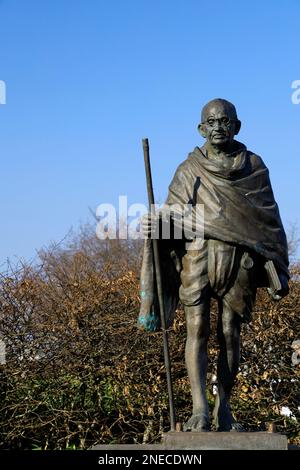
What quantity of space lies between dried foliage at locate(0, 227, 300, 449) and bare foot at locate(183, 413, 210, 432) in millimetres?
4242

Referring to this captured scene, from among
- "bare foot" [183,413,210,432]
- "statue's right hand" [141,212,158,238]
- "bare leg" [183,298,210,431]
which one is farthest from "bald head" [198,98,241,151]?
"bare foot" [183,413,210,432]

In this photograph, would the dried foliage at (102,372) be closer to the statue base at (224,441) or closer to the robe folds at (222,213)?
the robe folds at (222,213)

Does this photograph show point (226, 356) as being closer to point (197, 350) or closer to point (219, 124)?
point (197, 350)

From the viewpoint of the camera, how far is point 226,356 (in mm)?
6254

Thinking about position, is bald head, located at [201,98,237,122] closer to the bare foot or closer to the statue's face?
the statue's face

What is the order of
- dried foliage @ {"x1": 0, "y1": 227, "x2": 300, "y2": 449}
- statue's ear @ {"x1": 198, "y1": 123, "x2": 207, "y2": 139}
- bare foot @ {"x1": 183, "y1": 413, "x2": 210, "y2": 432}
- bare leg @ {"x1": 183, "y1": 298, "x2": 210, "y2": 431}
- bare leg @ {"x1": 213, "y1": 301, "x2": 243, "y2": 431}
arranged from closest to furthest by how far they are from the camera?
bare foot @ {"x1": 183, "y1": 413, "x2": 210, "y2": 432}
bare leg @ {"x1": 183, "y1": 298, "x2": 210, "y2": 431}
bare leg @ {"x1": 213, "y1": 301, "x2": 243, "y2": 431}
statue's ear @ {"x1": 198, "y1": 123, "x2": 207, "y2": 139}
dried foliage @ {"x1": 0, "y1": 227, "x2": 300, "y2": 449}

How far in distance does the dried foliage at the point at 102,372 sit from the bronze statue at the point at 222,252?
3880 millimetres

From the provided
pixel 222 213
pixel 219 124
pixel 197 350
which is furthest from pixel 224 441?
pixel 219 124

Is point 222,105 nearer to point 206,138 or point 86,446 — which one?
point 206,138

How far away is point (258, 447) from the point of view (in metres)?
5.54

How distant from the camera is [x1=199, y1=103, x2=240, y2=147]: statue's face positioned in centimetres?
623

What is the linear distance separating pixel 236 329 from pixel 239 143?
1.37m
